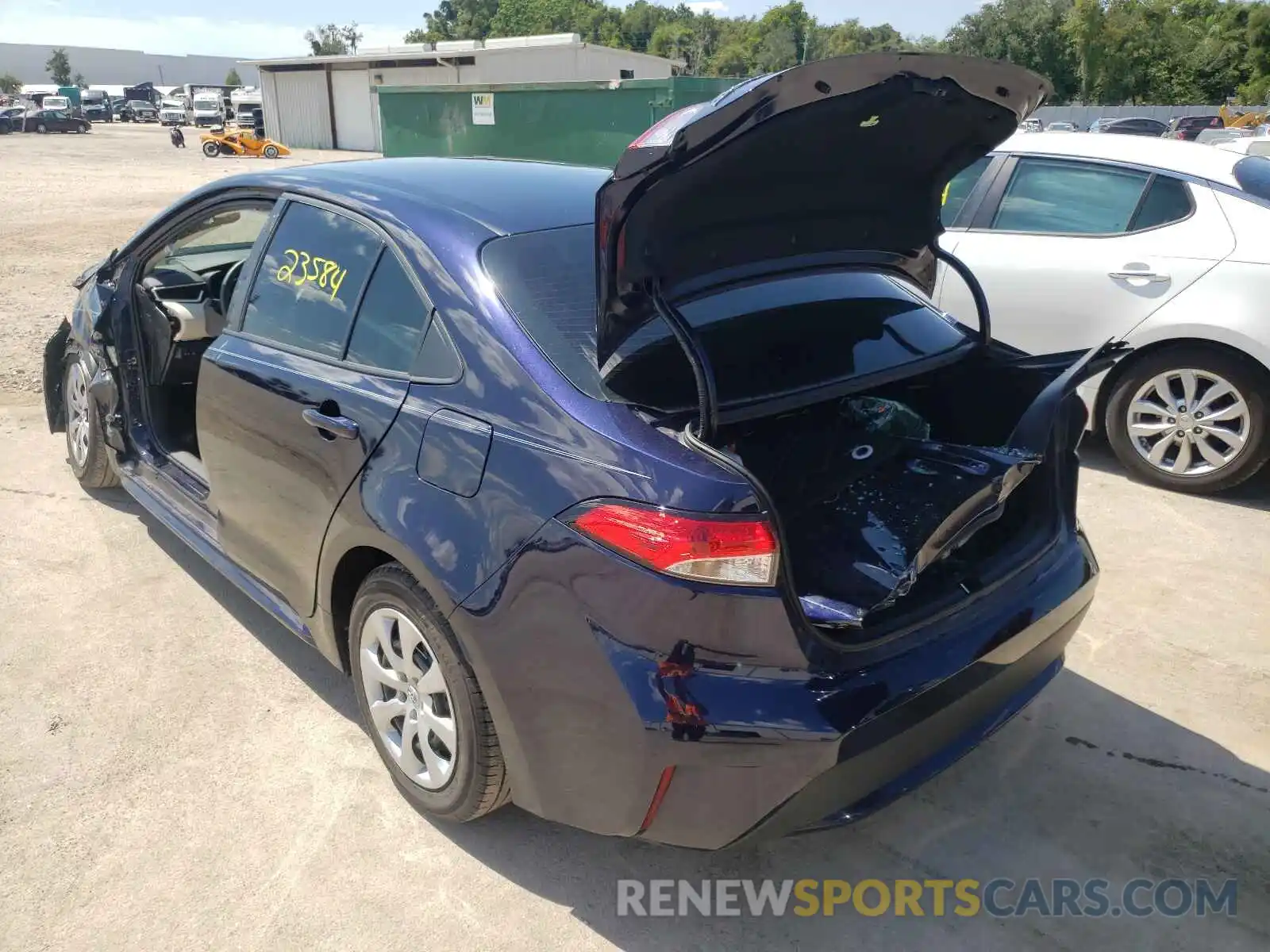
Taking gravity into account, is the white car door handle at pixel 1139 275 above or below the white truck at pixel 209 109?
below

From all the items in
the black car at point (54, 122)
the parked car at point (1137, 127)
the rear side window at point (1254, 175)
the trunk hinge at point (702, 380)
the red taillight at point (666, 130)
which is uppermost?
the black car at point (54, 122)

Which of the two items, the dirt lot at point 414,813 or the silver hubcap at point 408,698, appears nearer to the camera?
the dirt lot at point 414,813

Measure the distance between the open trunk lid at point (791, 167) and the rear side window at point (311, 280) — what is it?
890 millimetres

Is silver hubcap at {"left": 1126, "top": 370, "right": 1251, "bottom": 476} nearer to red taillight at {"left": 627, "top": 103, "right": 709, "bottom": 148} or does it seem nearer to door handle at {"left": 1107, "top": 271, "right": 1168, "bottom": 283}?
door handle at {"left": 1107, "top": 271, "right": 1168, "bottom": 283}

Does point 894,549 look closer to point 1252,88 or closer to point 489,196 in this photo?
point 489,196

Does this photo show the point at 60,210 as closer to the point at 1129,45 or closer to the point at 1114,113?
the point at 1114,113

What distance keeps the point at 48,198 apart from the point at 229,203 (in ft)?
64.2

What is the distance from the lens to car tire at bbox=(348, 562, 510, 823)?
2.40 meters

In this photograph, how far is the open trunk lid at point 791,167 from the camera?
80.8 inches

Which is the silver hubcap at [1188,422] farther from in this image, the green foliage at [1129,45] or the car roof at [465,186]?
the green foliage at [1129,45]

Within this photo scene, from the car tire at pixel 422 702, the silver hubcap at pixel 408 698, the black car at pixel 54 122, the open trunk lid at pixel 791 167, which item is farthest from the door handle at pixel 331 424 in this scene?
the black car at pixel 54 122

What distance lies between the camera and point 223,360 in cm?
324

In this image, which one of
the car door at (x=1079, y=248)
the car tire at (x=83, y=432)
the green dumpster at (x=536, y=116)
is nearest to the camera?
the car tire at (x=83, y=432)

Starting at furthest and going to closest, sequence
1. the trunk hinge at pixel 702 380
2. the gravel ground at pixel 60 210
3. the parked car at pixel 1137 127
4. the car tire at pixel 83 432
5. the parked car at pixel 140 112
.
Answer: the parked car at pixel 140 112
the parked car at pixel 1137 127
the gravel ground at pixel 60 210
the car tire at pixel 83 432
the trunk hinge at pixel 702 380
